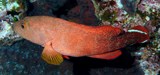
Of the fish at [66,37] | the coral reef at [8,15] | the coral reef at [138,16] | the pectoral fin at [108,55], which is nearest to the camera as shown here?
the fish at [66,37]

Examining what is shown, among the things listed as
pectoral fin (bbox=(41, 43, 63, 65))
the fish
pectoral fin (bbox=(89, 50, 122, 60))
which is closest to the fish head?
the fish

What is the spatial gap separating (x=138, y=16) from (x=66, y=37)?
1818mm

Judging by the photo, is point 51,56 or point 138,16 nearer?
point 51,56

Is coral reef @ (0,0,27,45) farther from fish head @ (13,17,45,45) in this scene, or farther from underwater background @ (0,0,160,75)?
fish head @ (13,17,45,45)

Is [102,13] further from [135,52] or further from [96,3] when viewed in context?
[135,52]

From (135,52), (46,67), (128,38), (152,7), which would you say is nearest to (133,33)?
(128,38)

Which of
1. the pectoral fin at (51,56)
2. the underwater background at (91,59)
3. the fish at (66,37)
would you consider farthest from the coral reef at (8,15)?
the pectoral fin at (51,56)

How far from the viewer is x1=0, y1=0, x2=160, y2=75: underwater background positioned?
4301 millimetres

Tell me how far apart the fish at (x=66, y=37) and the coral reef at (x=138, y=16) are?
1.12 m

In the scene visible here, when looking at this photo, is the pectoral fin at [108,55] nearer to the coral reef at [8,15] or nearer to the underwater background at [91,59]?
the underwater background at [91,59]

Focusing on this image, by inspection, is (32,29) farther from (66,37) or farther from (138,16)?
(138,16)

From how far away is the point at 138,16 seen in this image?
429 centimetres

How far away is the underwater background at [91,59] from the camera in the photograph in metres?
4.30

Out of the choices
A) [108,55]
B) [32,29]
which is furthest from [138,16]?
[32,29]
